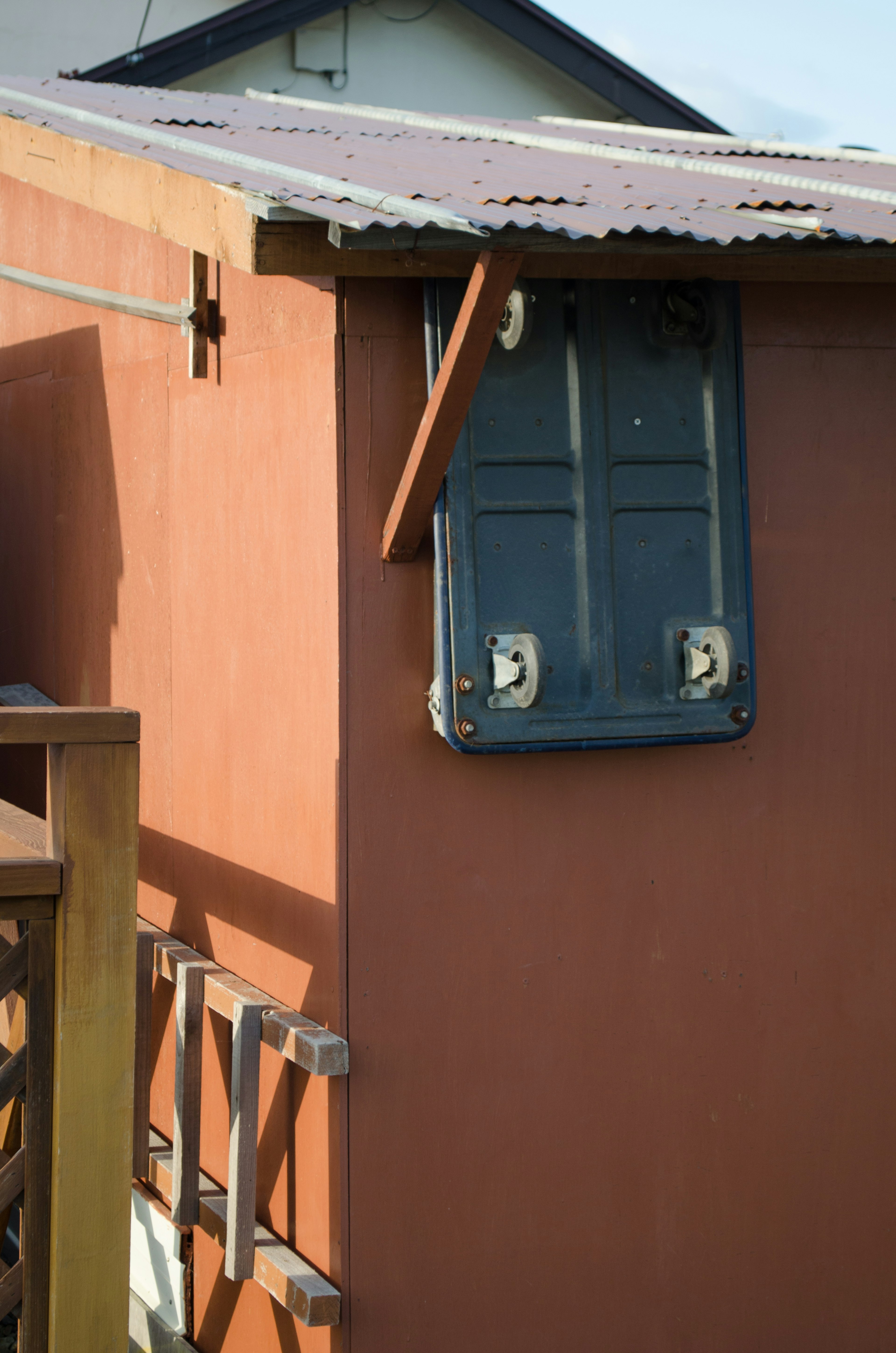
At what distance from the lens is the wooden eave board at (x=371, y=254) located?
10.6 feet

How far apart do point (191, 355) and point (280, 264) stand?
1355 millimetres

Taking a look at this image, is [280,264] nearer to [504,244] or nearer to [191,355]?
[504,244]

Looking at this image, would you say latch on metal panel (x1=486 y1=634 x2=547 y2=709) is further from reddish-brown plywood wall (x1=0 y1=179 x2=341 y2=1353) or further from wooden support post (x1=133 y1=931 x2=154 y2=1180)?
wooden support post (x1=133 y1=931 x2=154 y2=1180)

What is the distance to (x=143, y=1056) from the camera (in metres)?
4.70

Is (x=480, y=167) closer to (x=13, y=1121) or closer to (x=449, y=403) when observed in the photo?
(x=449, y=403)

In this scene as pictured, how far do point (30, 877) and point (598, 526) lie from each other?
69.9 inches

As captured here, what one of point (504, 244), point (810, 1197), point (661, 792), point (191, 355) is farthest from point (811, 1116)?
point (191, 355)

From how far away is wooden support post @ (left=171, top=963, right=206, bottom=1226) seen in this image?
4.35 metres

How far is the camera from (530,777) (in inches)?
155

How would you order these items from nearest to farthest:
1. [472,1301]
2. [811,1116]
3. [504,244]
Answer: [504,244] < [472,1301] < [811,1116]

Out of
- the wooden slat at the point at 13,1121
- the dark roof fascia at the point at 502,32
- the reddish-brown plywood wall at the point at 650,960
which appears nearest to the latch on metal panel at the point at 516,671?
the reddish-brown plywood wall at the point at 650,960

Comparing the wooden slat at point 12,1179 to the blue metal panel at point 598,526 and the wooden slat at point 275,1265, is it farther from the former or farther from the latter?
the blue metal panel at point 598,526

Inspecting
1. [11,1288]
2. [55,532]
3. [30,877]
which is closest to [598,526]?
[30,877]

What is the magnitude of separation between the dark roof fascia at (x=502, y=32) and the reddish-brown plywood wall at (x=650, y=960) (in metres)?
9.78
